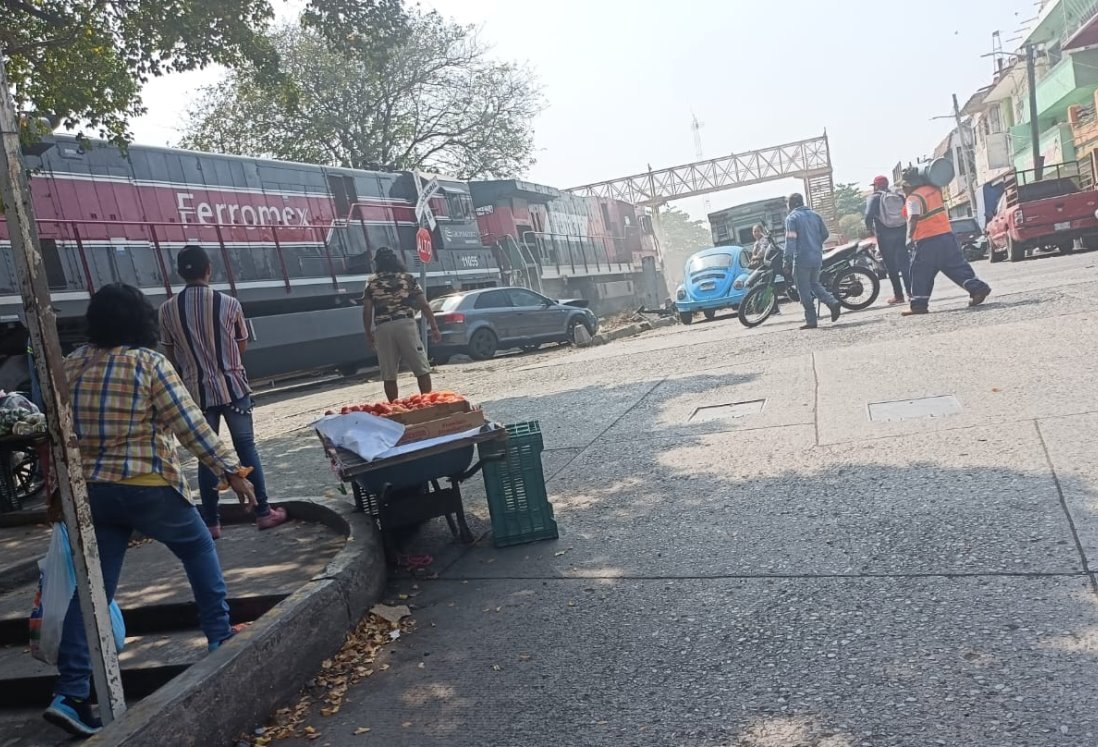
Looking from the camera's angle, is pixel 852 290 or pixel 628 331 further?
pixel 628 331

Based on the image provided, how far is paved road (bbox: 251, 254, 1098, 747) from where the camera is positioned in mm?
2641

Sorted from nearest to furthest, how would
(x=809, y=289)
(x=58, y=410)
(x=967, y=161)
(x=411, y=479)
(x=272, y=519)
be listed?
(x=58, y=410), (x=411, y=479), (x=272, y=519), (x=809, y=289), (x=967, y=161)

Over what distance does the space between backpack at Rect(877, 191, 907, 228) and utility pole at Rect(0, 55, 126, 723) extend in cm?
1075

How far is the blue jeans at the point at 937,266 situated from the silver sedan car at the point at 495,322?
25.3 feet

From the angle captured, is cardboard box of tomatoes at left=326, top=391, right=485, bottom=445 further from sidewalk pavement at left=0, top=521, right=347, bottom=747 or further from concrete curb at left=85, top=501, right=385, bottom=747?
sidewalk pavement at left=0, top=521, right=347, bottom=747

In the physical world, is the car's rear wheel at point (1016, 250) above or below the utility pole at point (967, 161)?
below

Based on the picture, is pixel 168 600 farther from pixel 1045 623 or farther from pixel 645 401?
pixel 645 401

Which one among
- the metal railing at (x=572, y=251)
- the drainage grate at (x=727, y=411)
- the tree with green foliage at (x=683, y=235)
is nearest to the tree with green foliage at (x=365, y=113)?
the metal railing at (x=572, y=251)

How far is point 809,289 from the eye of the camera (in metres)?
11.5

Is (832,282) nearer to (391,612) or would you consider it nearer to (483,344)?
(483,344)

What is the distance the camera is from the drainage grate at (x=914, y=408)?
5.82m

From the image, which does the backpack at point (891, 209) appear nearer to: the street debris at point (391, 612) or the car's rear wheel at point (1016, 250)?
the street debris at point (391, 612)

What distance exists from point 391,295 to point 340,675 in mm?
5248

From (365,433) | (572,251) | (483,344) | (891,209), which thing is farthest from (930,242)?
(572,251)
